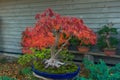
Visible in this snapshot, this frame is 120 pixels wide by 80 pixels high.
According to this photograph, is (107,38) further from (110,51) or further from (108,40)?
(110,51)

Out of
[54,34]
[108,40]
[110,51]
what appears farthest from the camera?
[108,40]

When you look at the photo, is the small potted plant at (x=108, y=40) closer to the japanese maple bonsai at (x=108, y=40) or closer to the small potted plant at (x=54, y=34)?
the japanese maple bonsai at (x=108, y=40)

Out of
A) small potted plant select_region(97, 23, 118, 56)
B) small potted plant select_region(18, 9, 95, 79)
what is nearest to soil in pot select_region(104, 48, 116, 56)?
small potted plant select_region(97, 23, 118, 56)

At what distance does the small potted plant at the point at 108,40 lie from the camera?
4.72 metres

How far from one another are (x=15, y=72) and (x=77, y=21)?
2.70 metres

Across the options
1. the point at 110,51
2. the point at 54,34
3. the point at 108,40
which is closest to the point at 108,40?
the point at 108,40

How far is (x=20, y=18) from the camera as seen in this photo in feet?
22.7

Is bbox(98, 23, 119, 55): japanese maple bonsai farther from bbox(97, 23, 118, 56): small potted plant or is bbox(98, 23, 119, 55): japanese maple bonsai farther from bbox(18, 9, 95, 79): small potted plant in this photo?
bbox(18, 9, 95, 79): small potted plant

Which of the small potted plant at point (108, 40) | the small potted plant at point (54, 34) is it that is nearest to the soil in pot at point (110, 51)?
the small potted plant at point (108, 40)

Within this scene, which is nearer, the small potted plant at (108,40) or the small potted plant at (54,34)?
the small potted plant at (54,34)

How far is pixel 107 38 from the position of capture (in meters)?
4.80

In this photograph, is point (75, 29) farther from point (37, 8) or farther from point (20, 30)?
point (20, 30)

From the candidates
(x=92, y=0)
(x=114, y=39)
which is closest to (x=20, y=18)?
(x=92, y=0)

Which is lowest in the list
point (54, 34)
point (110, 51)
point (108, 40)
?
point (110, 51)
